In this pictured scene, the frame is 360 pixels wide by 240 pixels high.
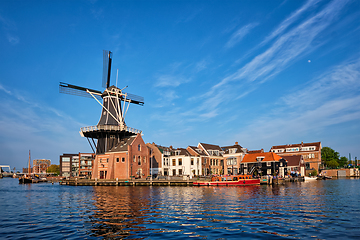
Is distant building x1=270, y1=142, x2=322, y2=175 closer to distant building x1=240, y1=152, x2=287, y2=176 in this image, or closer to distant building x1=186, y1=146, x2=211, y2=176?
distant building x1=240, y1=152, x2=287, y2=176

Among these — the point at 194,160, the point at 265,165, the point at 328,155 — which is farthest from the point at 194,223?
the point at 328,155

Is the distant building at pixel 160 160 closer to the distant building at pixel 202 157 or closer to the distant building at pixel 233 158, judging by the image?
the distant building at pixel 202 157

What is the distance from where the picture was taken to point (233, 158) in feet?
318

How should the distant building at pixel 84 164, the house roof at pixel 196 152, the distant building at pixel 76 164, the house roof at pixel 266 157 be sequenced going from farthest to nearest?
1. the distant building at pixel 84 164
2. the distant building at pixel 76 164
3. the house roof at pixel 196 152
4. the house roof at pixel 266 157

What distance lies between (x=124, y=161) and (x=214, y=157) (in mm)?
35431

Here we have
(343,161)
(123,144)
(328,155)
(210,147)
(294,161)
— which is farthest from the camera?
(343,161)

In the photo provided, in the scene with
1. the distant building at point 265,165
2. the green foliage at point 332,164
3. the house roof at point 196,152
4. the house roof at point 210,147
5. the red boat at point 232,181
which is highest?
the house roof at point 210,147

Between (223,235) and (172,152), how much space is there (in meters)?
77.3

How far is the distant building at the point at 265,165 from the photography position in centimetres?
8100

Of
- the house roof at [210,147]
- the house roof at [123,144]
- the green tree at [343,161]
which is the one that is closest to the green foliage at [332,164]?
the green tree at [343,161]

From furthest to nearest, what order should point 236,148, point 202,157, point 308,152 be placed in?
point 308,152
point 236,148
point 202,157

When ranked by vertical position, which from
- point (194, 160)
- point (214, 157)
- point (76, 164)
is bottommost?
point (76, 164)

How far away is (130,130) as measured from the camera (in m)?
81.9

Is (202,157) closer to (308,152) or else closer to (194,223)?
(308,152)
